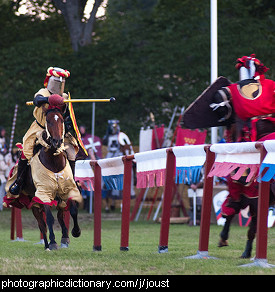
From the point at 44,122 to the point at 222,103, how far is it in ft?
9.49

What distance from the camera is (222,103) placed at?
974 cm

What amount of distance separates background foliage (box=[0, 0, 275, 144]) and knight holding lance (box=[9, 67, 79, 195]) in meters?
13.7

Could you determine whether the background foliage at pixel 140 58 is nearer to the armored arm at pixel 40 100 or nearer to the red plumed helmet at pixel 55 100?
the armored arm at pixel 40 100

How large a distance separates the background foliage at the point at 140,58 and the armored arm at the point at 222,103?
15347mm

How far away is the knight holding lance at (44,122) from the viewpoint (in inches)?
455

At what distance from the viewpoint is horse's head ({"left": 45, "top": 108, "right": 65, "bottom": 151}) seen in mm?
11070

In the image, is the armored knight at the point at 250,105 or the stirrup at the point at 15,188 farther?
the stirrup at the point at 15,188

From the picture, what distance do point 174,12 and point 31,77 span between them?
4929 millimetres

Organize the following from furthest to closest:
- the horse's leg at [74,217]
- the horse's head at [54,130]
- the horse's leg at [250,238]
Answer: the horse's leg at [74,217] < the horse's head at [54,130] < the horse's leg at [250,238]

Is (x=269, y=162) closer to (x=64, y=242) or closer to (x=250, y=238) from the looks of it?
(x=250, y=238)

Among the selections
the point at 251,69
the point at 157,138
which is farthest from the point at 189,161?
the point at 157,138

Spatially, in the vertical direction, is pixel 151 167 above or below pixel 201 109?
below

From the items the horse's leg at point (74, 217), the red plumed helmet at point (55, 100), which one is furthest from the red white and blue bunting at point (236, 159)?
the horse's leg at point (74, 217)

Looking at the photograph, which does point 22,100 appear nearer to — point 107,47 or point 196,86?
point 107,47
